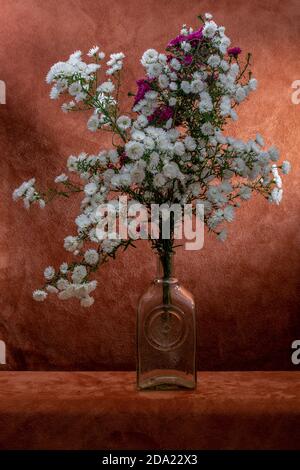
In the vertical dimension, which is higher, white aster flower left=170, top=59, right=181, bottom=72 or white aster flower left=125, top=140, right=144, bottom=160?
white aster flower left=170, top=59, right=181, bottom=72

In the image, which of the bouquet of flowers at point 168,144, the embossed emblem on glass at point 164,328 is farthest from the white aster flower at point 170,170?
the embossed emblem on glass at point 164,328

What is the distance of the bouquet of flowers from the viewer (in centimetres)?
151

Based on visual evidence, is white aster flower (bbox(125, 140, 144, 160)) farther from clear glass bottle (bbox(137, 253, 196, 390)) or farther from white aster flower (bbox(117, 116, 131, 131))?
clear glass bottle (bbox(137, 253, 196, 390))

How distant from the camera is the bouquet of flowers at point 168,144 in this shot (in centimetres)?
151

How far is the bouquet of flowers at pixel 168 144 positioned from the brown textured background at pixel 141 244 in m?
0.55

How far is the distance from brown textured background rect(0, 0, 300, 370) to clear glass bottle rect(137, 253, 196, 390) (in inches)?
18.9

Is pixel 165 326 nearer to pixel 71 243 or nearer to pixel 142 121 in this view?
pixel 71 243

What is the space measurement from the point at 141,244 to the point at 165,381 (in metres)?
0.57

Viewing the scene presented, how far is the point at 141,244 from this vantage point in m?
2.19

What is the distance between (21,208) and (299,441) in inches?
41.0

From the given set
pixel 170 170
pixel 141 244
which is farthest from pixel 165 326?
pixel 141 244

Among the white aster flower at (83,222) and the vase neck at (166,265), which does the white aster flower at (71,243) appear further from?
the vase neck at (166,265)
